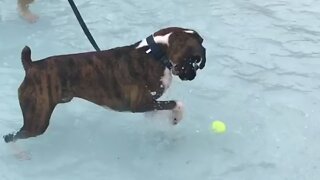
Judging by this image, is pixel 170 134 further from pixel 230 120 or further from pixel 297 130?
pixel 297 130

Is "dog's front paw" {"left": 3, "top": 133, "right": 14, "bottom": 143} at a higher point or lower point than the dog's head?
lower

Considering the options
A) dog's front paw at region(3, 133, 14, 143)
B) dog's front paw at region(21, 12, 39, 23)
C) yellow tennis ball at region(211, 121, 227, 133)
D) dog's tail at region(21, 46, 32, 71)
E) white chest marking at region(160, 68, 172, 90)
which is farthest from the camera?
dog's front paw at region(21, 12, 39, 23)

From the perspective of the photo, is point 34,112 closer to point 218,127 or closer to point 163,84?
point 163,84

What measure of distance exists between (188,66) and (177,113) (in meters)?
0.44

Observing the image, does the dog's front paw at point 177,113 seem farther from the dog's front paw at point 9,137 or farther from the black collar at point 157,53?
the dog's front paw at point 9,137

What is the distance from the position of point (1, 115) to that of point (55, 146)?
0.57m

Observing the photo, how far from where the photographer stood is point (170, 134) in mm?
4242

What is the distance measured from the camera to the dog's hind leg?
12.2ft

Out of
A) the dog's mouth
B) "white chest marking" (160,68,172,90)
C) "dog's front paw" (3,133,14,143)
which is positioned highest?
the dog's mouth

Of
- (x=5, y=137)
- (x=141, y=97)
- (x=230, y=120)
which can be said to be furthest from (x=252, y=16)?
(x=5, y=137)

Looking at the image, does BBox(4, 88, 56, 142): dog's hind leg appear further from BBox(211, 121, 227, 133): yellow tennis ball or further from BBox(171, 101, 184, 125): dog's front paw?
BBox(211, 121, 227, 133): yellow tennis ball

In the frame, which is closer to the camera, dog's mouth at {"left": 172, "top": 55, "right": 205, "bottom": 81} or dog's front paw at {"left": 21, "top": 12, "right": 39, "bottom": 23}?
dog's mouth at {"left": 172, "top": 55, "right": 205, "bottom": 81}

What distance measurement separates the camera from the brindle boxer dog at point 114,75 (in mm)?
3680

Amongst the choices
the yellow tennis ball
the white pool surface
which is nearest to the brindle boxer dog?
the white pool surface
